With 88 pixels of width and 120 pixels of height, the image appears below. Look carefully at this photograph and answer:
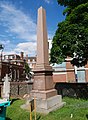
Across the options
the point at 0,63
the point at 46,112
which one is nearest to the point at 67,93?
the point at 46,112

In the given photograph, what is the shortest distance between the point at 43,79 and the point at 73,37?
141 inches

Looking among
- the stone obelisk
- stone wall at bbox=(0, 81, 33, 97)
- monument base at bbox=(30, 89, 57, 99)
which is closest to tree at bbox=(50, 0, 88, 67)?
the stone obelisk

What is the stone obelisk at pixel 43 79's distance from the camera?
8.49 metres

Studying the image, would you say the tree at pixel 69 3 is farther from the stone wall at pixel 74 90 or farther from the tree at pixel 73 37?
the stone wall at pixel 74 90

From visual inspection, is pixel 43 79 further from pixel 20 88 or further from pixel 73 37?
pixel 20 88

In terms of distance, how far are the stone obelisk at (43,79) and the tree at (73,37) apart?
1.81 m

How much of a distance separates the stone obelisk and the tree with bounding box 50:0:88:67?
1.81 m

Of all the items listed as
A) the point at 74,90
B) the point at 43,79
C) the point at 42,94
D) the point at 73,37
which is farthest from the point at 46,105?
the point at 74,90

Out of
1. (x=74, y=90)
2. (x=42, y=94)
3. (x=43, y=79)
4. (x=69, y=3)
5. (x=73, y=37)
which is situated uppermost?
(x=69, y=3)

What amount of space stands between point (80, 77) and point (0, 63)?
1800cm

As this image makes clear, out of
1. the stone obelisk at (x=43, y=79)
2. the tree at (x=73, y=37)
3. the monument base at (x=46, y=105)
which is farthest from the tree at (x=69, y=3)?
the monument base at (x=46, y=105)

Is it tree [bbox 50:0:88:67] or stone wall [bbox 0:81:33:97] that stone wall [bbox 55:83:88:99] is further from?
stone wall [bbox 0:81:33:97]

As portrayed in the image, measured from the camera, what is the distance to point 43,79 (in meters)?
9.12

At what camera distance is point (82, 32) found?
1065cm
